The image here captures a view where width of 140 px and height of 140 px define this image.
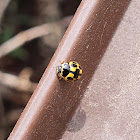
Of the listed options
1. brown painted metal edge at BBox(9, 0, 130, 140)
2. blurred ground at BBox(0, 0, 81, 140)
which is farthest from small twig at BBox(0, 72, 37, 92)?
brown painted metal edge at BBox(9, 0, 130, 140)

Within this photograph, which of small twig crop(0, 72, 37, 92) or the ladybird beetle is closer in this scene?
the ladybird beetle

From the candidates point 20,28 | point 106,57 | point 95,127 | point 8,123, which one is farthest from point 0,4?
point 95,127

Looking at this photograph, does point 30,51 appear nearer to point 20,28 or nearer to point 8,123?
point 20,28

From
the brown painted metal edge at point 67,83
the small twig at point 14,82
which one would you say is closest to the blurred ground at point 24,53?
the small twig at point 14,82

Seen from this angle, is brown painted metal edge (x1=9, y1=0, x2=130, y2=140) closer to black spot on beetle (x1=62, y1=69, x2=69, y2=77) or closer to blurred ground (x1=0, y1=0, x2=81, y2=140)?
black spot on beetle (x1=62, y1=69, x2=69, y2=77)

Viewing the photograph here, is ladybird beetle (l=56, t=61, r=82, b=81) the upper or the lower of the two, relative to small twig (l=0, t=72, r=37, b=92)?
upper

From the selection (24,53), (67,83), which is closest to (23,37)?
(24,53)
